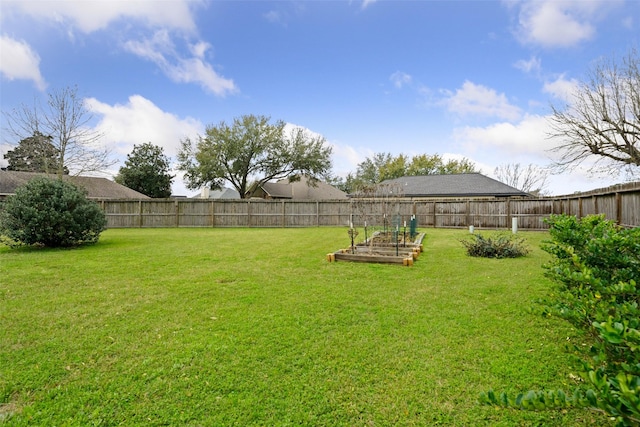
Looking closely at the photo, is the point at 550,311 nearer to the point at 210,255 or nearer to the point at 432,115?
the point at 210,255

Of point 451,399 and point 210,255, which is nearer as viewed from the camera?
point 451,399

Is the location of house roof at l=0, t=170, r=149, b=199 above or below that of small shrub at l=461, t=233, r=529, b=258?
above

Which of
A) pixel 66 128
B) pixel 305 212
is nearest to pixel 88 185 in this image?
pixel 66 128

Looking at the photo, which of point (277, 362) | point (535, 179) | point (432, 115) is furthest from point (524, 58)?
point (535, 179)

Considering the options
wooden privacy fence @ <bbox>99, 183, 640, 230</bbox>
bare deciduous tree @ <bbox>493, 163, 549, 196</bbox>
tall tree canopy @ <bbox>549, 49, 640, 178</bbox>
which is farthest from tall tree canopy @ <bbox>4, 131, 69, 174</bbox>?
bare deciduous tree @ <bbox>493, 163, 549, 196</bbox>

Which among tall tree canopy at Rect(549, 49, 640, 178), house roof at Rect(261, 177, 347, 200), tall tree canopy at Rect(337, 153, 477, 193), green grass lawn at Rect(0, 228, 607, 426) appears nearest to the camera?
green grass lawn at Rect(0, 228, 607, 426)

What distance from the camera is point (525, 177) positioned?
37.1 metres

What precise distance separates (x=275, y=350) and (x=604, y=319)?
227cm

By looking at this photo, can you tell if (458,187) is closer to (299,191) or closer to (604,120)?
(604,120)

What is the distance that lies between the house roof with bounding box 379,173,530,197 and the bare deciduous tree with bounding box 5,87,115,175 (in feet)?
56.3

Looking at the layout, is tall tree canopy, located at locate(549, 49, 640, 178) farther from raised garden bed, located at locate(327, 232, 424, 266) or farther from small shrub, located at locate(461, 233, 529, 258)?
raised garden bed, located at locate(327, 232, 424, 266)

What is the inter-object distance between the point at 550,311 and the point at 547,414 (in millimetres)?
631

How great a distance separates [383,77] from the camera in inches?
476

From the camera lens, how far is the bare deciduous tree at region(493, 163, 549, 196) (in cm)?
3562
